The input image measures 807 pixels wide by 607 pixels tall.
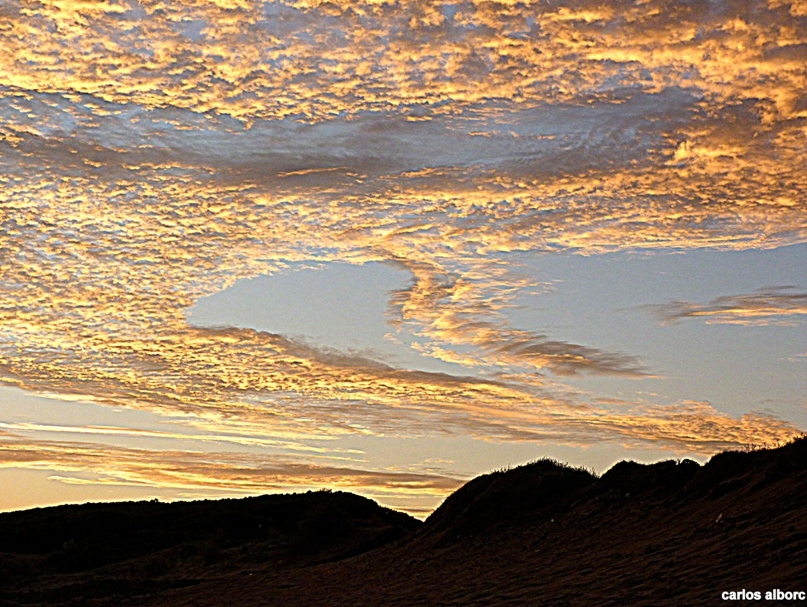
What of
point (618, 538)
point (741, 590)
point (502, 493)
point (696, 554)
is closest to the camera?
point (741, 590)

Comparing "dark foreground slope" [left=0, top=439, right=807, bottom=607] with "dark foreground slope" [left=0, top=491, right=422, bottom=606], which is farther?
"dark foreground slope" [left=0, top=491, right=422, bottom=606]

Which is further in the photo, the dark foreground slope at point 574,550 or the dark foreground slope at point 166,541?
the dark foreground slope at point 166,541

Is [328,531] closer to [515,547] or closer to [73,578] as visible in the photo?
[73,578]

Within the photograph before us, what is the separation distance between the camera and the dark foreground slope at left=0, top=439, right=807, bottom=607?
1561cm

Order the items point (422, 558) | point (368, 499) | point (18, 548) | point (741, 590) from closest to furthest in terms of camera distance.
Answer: point (741, 590) < point (422, 558) < point (18, 548) < point (368, 499)

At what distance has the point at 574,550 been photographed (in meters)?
22.5

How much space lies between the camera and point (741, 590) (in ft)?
43.8

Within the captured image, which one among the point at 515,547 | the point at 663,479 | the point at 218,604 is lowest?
the point at 218,604

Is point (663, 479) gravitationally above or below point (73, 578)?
above

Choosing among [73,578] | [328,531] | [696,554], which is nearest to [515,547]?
[696,554]

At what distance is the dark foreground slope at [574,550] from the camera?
15609 mm

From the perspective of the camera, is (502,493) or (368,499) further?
(368,499)

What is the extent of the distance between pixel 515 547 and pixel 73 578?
26186 millimetres

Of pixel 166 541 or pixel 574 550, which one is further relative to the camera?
pixel 166 541
